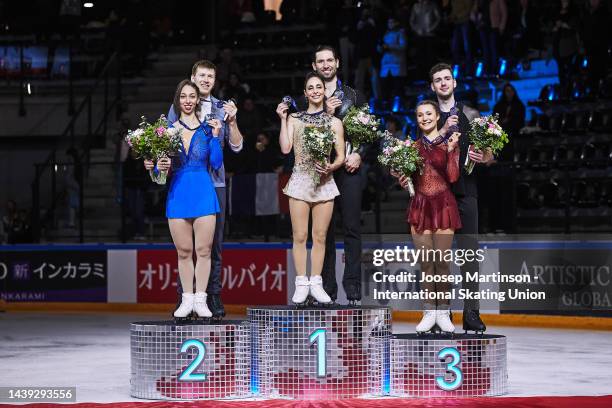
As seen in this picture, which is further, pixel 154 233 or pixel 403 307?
pixel 154 233

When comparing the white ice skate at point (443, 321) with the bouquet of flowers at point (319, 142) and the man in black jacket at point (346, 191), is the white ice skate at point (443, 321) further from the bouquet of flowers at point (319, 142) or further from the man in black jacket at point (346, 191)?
the bouquet of flowers at point (319, 142)

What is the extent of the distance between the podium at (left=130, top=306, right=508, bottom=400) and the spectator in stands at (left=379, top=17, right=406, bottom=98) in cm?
1202

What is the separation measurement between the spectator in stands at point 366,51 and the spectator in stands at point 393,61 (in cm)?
22

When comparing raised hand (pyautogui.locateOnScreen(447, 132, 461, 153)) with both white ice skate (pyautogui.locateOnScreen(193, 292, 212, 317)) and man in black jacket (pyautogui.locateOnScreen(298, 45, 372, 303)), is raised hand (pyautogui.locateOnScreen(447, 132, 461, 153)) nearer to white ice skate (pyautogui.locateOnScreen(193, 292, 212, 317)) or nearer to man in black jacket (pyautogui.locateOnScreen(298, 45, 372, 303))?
man in black jacket (pyautogui.locateOnScreen(298, 45, 372, 303))

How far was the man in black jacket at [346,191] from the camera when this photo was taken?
9.18m

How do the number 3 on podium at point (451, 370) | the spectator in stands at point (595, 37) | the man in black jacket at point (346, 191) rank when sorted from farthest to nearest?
the spectator in stands at point (595, 37), the man in black jacket at point (346, 191), the number 3 on podium at point (451, 370)

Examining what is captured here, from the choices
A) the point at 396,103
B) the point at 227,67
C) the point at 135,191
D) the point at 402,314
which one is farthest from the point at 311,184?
the point at 227,67

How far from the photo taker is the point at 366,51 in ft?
66.0

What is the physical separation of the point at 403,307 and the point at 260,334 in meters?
7.20

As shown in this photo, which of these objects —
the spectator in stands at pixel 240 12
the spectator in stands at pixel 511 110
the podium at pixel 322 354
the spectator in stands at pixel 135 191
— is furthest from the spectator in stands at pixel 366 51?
the podium at pixel 322 354

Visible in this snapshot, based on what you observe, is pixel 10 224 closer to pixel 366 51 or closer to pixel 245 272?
pixel 245 272

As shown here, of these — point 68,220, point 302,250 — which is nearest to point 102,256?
point 68,220

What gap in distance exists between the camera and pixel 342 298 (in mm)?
15492

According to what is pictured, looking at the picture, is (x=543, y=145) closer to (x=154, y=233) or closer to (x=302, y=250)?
(x=154, y=233)
